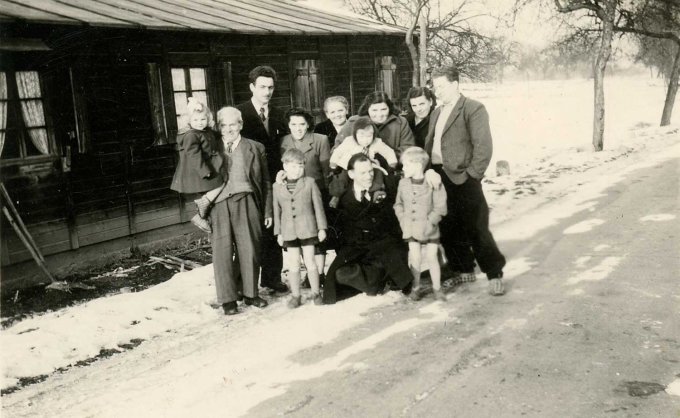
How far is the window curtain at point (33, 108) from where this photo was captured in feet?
22.0

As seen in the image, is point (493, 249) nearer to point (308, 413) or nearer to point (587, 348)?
point (587, 348)

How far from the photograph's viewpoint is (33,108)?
6828mm

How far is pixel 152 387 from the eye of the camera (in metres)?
3.71

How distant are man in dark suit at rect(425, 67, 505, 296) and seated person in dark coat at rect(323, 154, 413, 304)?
0.53 metres

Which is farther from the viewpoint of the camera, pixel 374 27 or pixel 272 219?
pixel 374 27

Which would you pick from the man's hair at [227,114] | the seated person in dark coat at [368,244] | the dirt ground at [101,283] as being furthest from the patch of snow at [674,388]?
the dirt ground at [101,283]

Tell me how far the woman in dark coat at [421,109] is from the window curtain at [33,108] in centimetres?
438

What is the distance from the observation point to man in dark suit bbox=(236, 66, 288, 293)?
5.39m

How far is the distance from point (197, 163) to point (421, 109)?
7.15ft

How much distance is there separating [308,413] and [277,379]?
1.63ft

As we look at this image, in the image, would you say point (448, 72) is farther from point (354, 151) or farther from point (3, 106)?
point (3, 106)

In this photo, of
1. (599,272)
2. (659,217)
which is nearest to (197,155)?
(599,272)

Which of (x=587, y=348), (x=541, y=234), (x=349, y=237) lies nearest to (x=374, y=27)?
(x=541, y=234)

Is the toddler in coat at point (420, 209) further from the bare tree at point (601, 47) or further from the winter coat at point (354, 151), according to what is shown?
the bare tree at point (601, 47)
